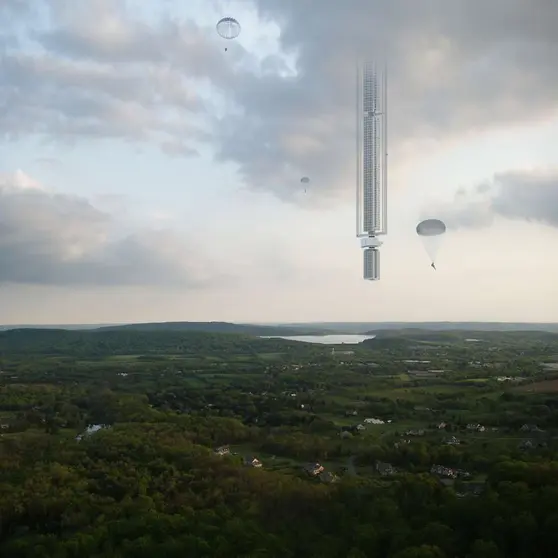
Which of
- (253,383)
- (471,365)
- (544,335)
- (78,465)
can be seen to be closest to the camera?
(78,465)

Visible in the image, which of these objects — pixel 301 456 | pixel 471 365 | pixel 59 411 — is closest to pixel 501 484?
pixel 301 456

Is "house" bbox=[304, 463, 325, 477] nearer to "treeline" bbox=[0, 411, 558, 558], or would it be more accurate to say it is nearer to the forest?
the forest

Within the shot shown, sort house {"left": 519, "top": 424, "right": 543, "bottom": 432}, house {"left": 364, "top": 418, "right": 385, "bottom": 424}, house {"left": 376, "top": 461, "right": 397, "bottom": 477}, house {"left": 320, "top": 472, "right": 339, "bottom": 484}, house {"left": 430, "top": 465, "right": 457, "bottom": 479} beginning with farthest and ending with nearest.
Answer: house {"left": 364, "top": 418, "right": 385, "bottom": 424} → house {"left": 519, "top": 424, "right": 543, "bottom": 432} → house {"left": 376, "top": 461, "right": 397, "bottom": 477} → house {"left": 430, "top": 465, "right": 457, "bottom": 479} → house {"left": 320, "top": 472, "right": 339, "bottom": 484}

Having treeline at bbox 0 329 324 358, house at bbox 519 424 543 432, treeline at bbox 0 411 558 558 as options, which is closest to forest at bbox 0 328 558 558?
treeline at bbox 0 411 558 558

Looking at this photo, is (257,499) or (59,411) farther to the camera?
(59,411)

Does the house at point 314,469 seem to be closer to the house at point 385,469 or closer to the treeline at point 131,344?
the house at point 385,469

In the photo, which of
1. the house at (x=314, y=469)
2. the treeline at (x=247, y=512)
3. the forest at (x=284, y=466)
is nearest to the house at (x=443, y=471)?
the forest at (x=284, y=466)

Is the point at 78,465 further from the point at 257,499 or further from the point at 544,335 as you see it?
the point at 544,335

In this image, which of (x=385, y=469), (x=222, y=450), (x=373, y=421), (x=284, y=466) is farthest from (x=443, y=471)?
(x=373, y=421)
